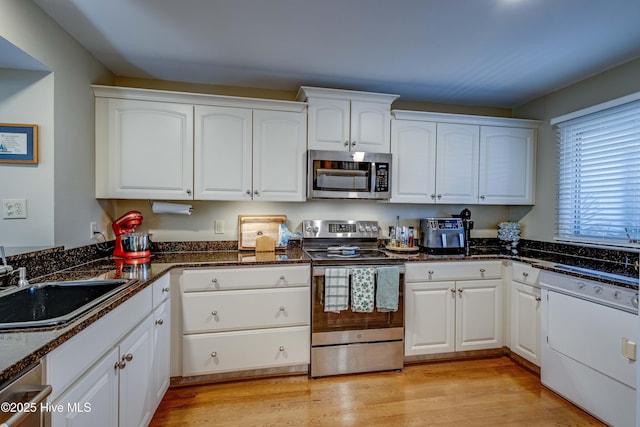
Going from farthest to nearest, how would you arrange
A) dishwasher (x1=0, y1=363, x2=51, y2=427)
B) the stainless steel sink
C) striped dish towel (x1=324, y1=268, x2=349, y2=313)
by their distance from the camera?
striped dish towel (x1=324, y1=268, x2=349, y2=313) < the stainless steel sink < dishwasher (x1=0, y1=363, x2=51, y2=427)

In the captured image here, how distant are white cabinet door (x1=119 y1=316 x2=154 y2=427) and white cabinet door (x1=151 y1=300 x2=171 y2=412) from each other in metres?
0.06

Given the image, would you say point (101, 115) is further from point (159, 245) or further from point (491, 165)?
point (491, 165)

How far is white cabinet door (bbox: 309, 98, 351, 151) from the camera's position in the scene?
8.48ft

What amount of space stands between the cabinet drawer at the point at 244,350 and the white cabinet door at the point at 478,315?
4.27 feet

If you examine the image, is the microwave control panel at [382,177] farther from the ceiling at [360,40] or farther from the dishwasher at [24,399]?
the dishwasher at [24,399]

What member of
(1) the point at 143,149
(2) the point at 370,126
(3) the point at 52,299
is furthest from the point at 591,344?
(1) the point at 143,149

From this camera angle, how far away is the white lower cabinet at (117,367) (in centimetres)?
99

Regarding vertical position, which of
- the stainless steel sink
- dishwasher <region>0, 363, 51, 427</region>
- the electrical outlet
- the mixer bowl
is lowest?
dishwasher <region>0, 363, 51, 427</region>

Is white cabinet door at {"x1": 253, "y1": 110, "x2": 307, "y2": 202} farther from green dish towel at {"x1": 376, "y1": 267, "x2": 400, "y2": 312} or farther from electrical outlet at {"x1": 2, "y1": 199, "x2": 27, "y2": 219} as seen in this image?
electrical outlet at {"x1": 2, "y1": 199, "x2": 27, "y2": 219}

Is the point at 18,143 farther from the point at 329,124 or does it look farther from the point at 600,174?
the point at 600,174

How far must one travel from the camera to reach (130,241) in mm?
2184

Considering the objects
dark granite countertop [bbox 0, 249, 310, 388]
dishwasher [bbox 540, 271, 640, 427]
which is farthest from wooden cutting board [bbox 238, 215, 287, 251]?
dishwasher [bbox 540, 271, 640, 427]

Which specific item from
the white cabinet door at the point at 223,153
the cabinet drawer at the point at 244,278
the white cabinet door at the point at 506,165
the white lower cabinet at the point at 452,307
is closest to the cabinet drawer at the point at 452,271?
the white lower cabinet at the point at 452,307

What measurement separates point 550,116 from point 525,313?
1816 millimetres
